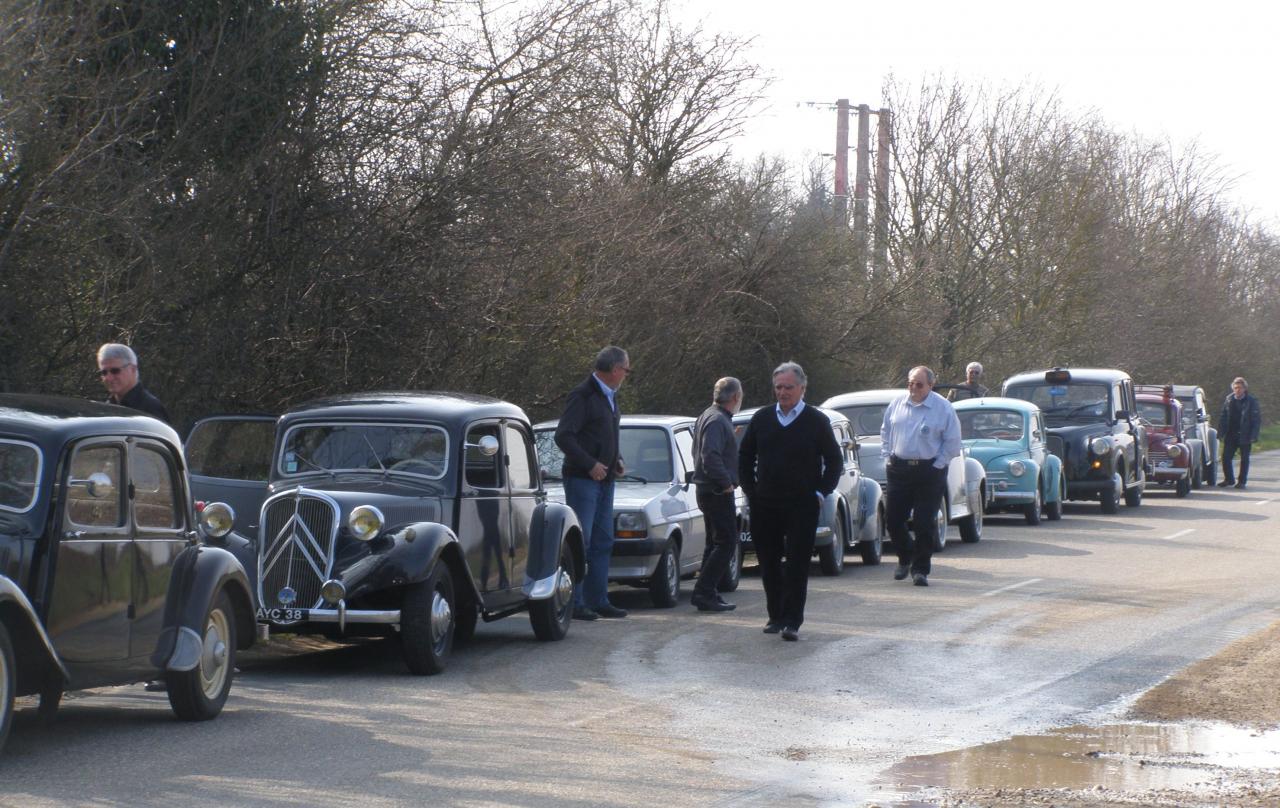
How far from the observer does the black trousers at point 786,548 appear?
449 inches

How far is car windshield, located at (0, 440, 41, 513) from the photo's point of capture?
718 cm

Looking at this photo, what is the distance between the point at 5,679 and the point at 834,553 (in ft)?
35.7

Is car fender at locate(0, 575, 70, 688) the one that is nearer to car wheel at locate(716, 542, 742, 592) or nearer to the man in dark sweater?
the man in dark sweater

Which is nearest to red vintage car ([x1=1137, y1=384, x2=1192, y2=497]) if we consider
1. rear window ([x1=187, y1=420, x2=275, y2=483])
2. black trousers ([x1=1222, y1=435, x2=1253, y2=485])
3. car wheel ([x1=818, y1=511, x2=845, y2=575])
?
black trousers ([x1=1222, y1=435, x2=1253, y2=485])

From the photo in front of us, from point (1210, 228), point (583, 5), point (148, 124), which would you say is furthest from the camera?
point (1210, 228)

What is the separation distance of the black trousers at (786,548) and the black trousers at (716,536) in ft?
4.41

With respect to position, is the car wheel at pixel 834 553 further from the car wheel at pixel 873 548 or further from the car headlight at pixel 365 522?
the car headlight at pixel 365 522

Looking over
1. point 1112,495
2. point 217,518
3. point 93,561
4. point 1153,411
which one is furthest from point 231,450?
point 1153,411

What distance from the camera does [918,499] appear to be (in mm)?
14836

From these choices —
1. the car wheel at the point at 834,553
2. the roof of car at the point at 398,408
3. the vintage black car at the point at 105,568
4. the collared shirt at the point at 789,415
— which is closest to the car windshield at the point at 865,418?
the car wheel at the point at 834,553

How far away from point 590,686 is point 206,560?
2.45 meters

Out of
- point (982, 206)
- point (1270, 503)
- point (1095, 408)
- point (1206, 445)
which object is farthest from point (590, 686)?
point (982, 206)

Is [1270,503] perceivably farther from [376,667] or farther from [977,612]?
[376,667]

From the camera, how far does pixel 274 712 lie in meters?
8.55
